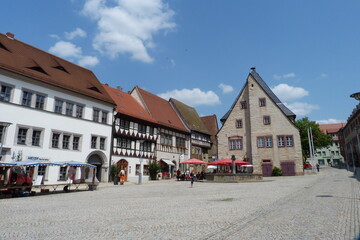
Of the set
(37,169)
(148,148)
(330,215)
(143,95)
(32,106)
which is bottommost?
(330,215)

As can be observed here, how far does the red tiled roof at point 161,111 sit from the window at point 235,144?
7295mm

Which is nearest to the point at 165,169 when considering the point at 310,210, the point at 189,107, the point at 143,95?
the point at 143,95

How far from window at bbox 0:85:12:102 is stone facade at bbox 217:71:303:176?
97.3 ft

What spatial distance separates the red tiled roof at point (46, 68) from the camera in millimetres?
23016

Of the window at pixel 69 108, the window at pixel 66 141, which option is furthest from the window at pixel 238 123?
the window at pixel 66 141

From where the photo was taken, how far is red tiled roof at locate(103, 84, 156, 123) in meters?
32.8

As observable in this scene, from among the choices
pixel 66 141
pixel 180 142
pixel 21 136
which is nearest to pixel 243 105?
pixel 180 142

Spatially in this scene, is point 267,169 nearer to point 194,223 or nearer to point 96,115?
point 96,115

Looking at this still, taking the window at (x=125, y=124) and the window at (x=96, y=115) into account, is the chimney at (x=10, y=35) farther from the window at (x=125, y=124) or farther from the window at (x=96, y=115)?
the window at (x=125, y=124)

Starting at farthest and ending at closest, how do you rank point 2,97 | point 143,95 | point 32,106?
point 143,95 → point 32,106 → point 2,97

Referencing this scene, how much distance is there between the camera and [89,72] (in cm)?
3356

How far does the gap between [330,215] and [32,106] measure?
23042 millimetres

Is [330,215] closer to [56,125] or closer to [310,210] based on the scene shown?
[310,210]

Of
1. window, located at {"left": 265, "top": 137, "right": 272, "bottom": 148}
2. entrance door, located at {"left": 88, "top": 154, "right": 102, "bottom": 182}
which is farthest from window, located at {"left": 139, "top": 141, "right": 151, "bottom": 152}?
window, located at {"left": 265, "top": 137, "right": 272, "bottom": 148}
